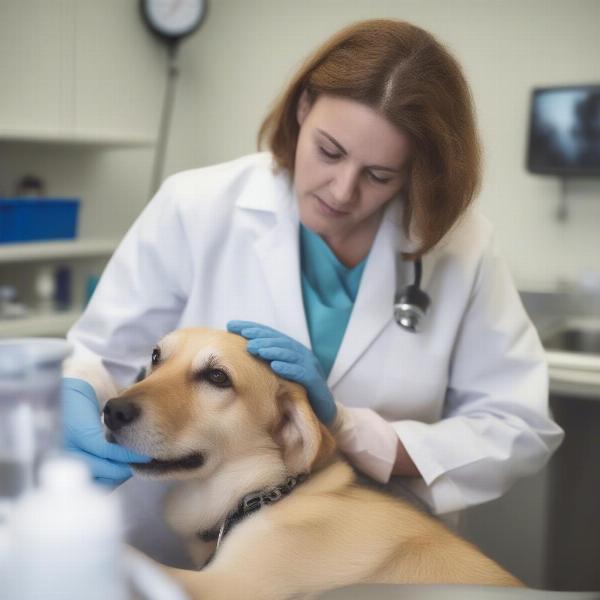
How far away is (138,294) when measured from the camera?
1.33 meters

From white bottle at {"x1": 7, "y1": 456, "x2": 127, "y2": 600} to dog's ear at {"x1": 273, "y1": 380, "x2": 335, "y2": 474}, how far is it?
519 mm

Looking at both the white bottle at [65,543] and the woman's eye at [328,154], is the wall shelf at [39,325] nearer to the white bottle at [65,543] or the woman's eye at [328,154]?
the woman's eye at [328,154]

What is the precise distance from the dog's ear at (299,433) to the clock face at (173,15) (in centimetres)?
216

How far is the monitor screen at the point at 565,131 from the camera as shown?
2.31m

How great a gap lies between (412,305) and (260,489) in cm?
44

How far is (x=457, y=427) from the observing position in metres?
1.23

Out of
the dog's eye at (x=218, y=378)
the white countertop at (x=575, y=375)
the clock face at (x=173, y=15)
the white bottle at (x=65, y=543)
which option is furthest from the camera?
the clock face at (x=173, y=15)

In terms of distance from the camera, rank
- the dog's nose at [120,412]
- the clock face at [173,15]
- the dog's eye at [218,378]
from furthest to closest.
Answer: the clock face at [173,15] → the dog's eye at [218,378] → the dog's nose at [120,412]

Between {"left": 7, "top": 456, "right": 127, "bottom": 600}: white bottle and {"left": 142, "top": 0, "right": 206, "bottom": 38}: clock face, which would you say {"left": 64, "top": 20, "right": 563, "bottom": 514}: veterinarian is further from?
{"left": 142, "top": 0, "right": 206, "bottom": 38}: clock face

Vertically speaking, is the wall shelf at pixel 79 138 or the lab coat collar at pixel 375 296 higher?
the wall shelf at pixel 79 138

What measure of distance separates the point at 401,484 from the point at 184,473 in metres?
0.44

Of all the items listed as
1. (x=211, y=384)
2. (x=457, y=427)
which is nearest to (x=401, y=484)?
(x=457, y=427)

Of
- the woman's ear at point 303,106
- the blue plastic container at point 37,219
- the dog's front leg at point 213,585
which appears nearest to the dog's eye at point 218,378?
the dog's front leg at point 213,585

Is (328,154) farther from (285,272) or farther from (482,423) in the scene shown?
(482,423)
